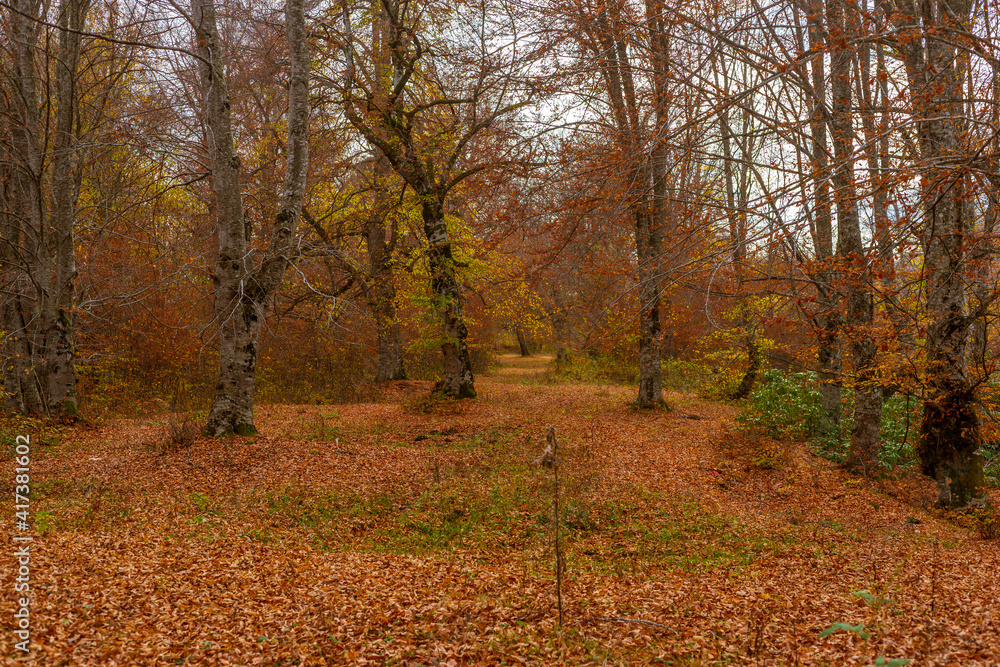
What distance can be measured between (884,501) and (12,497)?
447 inches

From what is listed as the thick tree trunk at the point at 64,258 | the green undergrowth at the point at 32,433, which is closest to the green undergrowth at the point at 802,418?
the green undergrowth at the point at 32,433

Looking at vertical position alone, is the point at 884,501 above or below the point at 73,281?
below

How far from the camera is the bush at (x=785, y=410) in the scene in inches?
444

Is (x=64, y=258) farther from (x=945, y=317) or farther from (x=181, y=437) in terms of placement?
(x=945, y=317)

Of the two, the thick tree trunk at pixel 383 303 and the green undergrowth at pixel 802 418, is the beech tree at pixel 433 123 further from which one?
the green undergrowth at pixel 802 418

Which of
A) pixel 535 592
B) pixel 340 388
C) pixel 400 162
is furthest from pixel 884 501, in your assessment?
pixel 340 388

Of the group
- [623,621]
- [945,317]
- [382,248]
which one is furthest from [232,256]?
[945,317]

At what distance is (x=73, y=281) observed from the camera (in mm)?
11102

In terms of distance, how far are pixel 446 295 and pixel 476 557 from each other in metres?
9.16

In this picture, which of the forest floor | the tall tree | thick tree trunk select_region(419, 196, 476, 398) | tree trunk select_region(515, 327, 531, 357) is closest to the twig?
Answer: the forest floor

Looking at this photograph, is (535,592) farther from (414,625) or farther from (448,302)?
(448,302)

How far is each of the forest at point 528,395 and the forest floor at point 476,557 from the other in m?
0.04

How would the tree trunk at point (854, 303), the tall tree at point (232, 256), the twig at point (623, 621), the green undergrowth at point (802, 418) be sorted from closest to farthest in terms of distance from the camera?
1. the twig at point (623, 621)
2. the tree trunk at point (854, 303)
3. the tall tree at point (232, 256)
4. the green undergrowth at point (802, 418)

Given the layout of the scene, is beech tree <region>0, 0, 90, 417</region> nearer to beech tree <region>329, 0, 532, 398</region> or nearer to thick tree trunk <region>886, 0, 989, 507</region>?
beech tree <region>329, 0, 532, 398</region>
